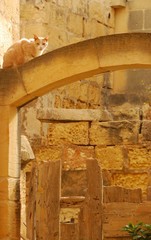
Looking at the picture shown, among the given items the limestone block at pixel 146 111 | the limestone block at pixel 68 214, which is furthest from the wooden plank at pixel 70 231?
the limestone block at pixel 146 111

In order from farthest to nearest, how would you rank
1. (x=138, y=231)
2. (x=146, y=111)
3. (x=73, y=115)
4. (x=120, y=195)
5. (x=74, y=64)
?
Result: (x=146, y=111) < (x=73, y=115) < (x=120, y=195) < (x=138, y=231) < (x=74, y=64)

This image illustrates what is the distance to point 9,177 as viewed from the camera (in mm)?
9320

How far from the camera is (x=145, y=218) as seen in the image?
40.1ft

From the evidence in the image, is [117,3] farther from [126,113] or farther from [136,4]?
[126,113]

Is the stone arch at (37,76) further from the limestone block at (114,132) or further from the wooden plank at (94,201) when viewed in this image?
the limestone block at (114,132)

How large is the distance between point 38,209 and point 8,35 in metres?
1.90

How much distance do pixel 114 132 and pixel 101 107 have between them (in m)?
0.41

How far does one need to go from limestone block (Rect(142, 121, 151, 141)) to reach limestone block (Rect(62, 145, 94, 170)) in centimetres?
76

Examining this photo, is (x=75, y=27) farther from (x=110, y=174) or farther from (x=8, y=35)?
(x=8, y=35)

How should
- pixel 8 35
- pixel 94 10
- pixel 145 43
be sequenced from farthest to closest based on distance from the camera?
1. pixel 94 10
2. pixel 8 35
3. pixel 145 43

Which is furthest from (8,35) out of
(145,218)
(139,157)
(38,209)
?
(139,157)

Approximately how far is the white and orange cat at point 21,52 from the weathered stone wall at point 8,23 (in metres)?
0.35

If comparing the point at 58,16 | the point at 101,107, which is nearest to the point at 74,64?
the point at 58,16

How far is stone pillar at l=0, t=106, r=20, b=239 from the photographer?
929cm
